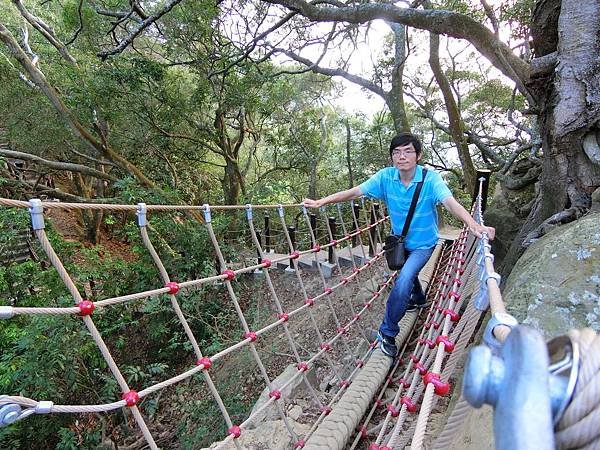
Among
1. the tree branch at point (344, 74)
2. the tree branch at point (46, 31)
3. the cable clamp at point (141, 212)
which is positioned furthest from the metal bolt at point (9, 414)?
the tree branch at point (46, 31)

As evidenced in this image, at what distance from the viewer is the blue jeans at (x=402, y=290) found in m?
1.74

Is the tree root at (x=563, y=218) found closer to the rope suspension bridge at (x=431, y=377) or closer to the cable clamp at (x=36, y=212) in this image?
the rope suspension bridge at (x=431, y=377)

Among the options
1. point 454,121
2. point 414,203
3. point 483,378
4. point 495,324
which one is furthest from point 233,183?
point 483,378

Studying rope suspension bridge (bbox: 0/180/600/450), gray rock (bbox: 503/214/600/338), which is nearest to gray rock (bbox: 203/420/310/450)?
rope suspension bridge (bbox: 0/180/600/450)

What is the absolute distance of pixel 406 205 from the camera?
1.81 meters

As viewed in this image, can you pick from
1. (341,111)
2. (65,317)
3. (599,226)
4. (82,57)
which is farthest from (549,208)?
(341,111)

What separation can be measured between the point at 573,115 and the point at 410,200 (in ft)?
2.72

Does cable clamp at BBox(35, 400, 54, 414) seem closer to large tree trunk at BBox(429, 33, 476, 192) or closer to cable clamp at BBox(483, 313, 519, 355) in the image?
cable clamp at BBox(483, 313, 519, 355)

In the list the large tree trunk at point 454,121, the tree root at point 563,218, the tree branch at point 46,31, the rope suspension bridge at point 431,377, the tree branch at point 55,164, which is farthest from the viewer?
the large tree trunk at point 454,121

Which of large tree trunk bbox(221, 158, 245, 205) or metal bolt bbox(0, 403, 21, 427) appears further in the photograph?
large tree trunk bbox(221, 158, 245, 205)

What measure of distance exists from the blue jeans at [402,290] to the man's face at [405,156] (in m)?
0.43

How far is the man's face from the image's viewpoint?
1694 mm

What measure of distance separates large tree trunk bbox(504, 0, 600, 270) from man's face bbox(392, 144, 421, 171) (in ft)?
2.23

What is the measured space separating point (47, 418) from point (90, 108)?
11.2ft
